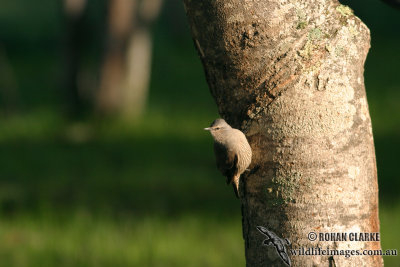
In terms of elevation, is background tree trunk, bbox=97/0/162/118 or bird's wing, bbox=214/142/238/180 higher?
bird's wing, bbox=214/142/238/180

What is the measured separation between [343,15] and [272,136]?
0.45 meters

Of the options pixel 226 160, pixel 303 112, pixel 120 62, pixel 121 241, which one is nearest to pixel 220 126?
pixel 226 160

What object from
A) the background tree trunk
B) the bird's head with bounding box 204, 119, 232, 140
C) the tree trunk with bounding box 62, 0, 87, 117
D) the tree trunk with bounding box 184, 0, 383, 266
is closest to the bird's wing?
the bird's head with bounding box 204, 119, 232, 140

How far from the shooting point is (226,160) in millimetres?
2248

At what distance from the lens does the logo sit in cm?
174

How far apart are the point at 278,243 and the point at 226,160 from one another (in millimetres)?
556

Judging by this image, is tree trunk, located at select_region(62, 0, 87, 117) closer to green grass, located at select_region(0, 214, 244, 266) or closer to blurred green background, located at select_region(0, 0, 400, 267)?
blurred green background, located at select_region(0, 0, 400, 267)

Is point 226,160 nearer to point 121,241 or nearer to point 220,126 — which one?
point 220,126

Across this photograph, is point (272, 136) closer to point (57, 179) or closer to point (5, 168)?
point (57, 179)

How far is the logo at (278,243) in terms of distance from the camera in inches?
68.7

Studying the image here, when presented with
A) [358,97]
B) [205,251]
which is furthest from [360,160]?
[205,251]

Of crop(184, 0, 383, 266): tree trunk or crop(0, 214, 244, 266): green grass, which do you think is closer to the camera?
crop(184, 0, 383, 266): tree trunk

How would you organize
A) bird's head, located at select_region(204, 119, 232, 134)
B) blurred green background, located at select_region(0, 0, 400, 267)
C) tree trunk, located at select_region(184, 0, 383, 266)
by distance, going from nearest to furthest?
tree trunk, located at select_region(184, 0, 383, 266) → bird's head, located at select_region(204, 119, 232, 134) → blurred green background, located at select_region(0, 0, 400, 267)

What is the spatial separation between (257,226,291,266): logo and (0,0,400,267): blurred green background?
309 centimetres
